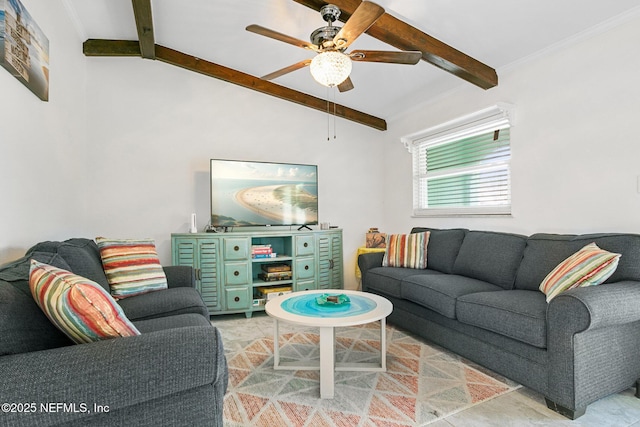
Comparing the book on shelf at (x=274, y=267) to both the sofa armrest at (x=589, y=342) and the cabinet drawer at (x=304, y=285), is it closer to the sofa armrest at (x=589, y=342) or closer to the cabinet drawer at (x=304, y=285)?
the cabinet drawer at (x=304, y=285)

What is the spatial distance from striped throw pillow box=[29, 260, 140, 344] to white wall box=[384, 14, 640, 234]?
3050 mm

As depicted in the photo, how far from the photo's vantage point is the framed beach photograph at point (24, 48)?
1.76 metres

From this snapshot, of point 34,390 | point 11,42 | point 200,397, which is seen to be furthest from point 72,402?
point 11,42

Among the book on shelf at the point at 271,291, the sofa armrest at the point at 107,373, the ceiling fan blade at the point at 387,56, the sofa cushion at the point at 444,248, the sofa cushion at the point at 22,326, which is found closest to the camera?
the sofa armrest at the point at 107,373

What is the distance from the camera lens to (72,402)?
0.91m

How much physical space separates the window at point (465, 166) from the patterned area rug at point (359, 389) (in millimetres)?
1689

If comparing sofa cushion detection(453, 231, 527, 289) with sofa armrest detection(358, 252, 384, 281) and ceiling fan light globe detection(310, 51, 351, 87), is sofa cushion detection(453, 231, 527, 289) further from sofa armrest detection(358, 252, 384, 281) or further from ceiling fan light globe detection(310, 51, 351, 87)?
ceiling fan light globe detection(310, 51, 351, 87)

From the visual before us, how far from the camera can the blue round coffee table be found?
6.37ft

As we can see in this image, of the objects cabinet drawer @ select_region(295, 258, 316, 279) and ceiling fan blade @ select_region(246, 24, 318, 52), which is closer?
ceiling fan blade @ select_region(246, 24, 318, 52)

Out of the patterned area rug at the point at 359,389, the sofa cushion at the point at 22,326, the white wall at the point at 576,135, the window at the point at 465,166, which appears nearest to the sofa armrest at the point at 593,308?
the patterned area rug at the point at 359,389

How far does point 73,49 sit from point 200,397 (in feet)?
11.4

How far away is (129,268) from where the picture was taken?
97.1 inches

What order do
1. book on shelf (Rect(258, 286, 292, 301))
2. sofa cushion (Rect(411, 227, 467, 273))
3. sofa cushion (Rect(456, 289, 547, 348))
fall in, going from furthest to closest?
1. book on shelf (Rect(258, 286, 292, 301))
2. sofa cushion (Rect(411, 227, 467, 273))
3. sofa cushion (Rect(456, 289, 547, 348))

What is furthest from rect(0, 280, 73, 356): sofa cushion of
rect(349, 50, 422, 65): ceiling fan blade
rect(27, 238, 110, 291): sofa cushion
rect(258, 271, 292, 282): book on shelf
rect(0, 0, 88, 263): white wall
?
rect(258, 271, 292, 282): book on shelf
